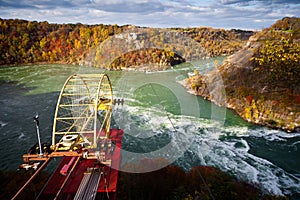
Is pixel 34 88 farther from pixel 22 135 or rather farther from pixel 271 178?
pixel 271 178

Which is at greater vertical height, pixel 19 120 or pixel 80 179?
pixel 80 179

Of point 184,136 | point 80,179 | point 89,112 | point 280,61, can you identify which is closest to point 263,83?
point 280,61

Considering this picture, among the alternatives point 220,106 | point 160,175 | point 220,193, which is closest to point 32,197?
point 160,175

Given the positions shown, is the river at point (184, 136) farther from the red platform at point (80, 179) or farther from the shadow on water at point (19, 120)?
the red platform at point (80, 179)

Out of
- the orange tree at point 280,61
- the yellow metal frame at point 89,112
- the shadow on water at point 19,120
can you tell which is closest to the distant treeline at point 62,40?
the orange tree at point 280,61

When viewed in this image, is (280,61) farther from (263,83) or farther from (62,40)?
(62,40)

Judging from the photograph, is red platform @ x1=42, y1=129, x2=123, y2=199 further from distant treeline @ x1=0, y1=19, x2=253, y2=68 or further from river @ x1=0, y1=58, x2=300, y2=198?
distant treeline @ x1=0, y1=19, x2=253, y2=68
